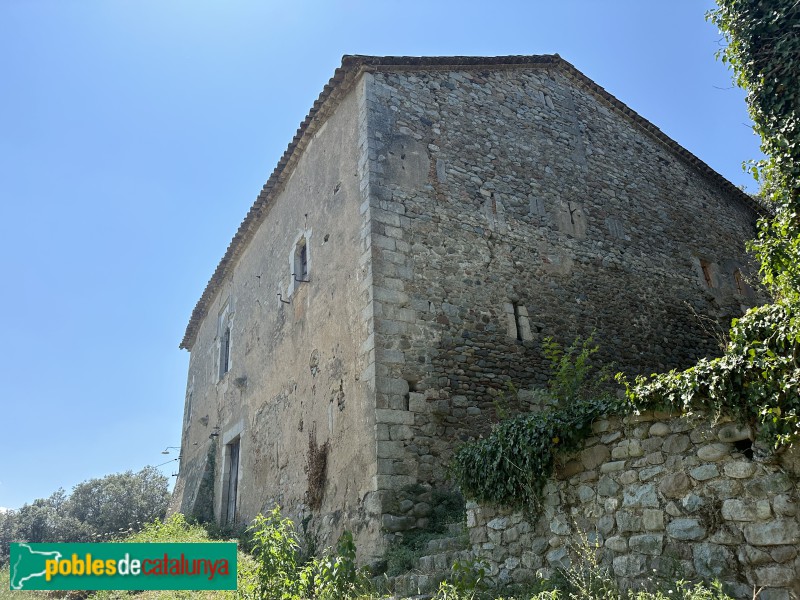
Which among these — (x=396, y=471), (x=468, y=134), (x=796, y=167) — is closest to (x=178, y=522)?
(x=396, y=471)

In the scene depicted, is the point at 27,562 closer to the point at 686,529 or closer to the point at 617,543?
the point at 617,543

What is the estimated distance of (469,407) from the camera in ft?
27.2

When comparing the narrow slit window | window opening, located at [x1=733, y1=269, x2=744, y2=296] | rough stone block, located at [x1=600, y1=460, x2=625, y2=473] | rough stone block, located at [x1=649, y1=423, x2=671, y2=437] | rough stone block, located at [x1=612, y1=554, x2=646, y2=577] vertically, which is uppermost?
window opening, located at [x1=733, y1=269, x2=744, y2=296]

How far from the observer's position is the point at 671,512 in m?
4.40

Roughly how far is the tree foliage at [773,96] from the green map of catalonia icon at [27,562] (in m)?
6.70

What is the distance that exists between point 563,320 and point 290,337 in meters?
4.64

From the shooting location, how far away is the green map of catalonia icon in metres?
5.95

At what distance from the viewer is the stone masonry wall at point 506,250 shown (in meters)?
8.09

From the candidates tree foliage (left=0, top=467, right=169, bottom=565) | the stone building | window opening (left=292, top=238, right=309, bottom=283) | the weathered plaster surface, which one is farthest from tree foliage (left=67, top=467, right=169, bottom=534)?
window opening (left=292, top=238, right=309, bottom=283)

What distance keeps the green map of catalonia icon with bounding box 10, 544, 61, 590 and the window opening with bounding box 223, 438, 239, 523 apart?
733cm

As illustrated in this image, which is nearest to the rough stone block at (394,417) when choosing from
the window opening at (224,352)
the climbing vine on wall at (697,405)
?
the climbing vine on wall at (697,405)

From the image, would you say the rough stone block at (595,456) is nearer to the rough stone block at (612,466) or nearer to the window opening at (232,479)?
the rough stone block at (612,466)

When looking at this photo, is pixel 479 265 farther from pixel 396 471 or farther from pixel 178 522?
pixel 178 522

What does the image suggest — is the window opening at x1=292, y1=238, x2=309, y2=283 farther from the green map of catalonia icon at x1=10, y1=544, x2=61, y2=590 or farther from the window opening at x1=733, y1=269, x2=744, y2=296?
the window opening at x1=733, y1=269, x2=744, y2=296
